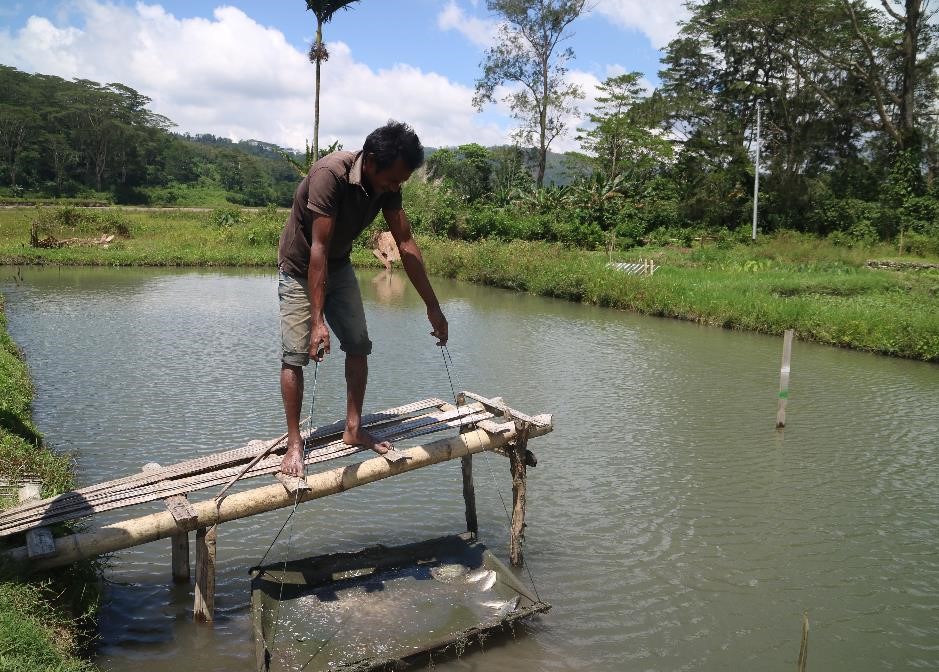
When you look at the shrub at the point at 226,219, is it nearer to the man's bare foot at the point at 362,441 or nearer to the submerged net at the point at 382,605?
the man's bare foot at the point at 362,441

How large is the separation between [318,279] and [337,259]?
358 millimetres

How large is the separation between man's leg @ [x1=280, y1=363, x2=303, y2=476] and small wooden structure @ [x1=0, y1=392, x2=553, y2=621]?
0.28ft

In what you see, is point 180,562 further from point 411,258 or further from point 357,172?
point 357,172

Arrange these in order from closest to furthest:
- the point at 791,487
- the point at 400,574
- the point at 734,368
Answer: the point at 400,574 → the point at 791,487 → the point at 734,368

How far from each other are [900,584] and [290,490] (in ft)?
13.9

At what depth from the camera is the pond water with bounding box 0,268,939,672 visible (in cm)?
458

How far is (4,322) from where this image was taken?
12586 millimetres

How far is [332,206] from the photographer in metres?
3.87

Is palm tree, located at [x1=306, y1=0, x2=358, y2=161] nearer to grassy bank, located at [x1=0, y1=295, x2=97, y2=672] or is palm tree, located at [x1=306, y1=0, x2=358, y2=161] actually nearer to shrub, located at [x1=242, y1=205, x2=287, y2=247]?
shrub, located at [x1=242, y1=205, x2=287, y2=247]

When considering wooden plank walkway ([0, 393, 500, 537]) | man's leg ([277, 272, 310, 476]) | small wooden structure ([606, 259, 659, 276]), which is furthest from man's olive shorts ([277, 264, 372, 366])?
small wooden structure ([606, 259, 659, 276])

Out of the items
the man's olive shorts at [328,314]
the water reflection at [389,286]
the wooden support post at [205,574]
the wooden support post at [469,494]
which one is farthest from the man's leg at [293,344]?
the water reflection at [389,286]

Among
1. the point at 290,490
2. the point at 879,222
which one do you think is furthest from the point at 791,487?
the point at 879,222

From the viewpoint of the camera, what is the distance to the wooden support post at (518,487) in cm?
499

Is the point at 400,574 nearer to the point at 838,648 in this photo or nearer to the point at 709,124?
the point at 838,648
